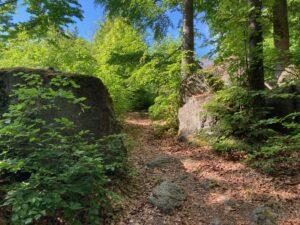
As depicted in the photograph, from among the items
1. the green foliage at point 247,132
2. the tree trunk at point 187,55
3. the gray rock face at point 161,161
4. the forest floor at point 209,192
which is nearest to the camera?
the forest floor at point 209,192

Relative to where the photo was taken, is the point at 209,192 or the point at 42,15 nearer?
the point at 209,192

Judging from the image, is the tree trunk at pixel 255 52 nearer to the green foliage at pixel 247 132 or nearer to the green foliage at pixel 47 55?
the green foliage at pixel 247 132

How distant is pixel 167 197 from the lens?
4883 millimetres

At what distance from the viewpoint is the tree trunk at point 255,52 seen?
655cm

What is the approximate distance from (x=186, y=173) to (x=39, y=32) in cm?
664

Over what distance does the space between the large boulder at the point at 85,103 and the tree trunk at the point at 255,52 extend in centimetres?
315

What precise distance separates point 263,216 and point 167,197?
1.41 metres

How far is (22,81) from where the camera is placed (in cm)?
497

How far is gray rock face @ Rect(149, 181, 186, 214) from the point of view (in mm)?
4715

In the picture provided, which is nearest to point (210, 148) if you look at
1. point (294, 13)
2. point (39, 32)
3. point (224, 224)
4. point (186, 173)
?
point (186, 173)

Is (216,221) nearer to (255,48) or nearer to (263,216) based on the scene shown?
(263,216)

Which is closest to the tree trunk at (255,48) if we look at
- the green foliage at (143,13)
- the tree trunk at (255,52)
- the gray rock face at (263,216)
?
the tree trunk at (255,52)

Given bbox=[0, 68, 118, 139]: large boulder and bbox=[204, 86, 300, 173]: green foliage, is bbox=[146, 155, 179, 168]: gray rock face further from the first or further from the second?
bbox=[0, 68, 118, 139]: large boulder

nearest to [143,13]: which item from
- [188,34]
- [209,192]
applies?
[188,34]
